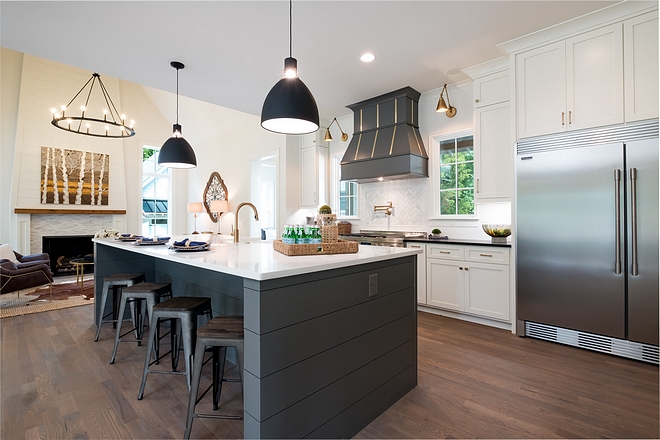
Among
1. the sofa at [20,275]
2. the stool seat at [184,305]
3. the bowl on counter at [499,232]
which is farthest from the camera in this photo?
the sofa at [20,275]

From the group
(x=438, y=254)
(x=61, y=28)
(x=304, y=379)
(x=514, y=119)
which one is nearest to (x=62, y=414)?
(x=304, y=379)

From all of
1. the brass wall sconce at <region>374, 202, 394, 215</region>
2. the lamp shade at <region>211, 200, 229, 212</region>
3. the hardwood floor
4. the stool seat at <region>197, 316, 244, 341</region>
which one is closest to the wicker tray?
the stool seat at <region>197, 316, 244, 341</region>

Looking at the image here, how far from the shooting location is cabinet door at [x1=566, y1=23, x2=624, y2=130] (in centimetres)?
267

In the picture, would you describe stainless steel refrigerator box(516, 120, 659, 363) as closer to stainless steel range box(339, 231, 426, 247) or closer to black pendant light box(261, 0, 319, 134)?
stainless steel range box(339, 231, 426, 247)

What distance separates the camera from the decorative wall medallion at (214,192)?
24.1 feet

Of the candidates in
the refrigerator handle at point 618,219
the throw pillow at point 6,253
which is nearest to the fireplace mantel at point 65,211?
the throw pillow at point 6,253

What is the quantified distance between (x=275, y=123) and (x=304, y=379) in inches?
64.5

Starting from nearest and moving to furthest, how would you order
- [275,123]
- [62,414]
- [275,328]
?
[275,328], [62,414], [275,123]

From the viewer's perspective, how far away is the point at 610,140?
2.69 metres

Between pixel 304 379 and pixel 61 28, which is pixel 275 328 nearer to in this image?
pixel 304 379

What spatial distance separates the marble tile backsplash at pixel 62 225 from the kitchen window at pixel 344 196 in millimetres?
5222

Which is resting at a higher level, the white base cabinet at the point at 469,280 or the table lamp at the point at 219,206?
the table lamp at the point at 219,206

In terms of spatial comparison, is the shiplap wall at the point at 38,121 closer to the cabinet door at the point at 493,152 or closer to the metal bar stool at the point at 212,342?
the metal bar stool at the point at 212,342

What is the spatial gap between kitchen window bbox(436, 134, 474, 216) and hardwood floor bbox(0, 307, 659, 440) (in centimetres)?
180
